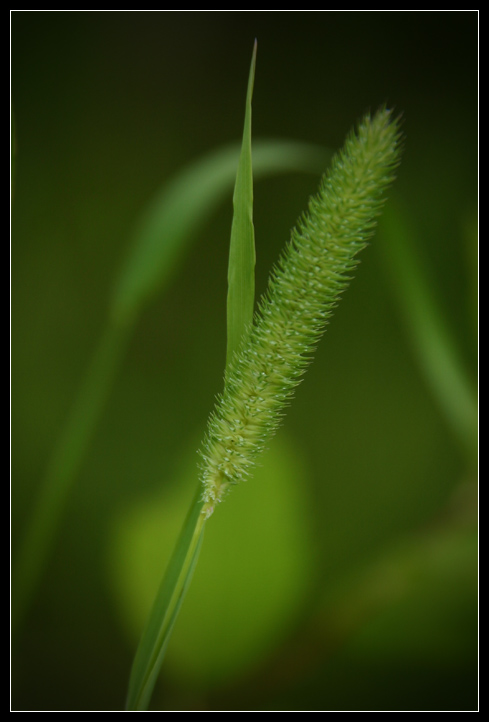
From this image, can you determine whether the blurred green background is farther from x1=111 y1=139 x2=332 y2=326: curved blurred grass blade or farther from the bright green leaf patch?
x1=111 y1=139 x2=332 y2=326: curved blurred grass blade

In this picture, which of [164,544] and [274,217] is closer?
[164,544]

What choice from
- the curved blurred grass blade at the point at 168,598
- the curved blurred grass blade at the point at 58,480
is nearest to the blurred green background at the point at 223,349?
the curved blurred grass blade at the point at 58,480

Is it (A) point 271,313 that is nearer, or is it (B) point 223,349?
(A) point 271,313

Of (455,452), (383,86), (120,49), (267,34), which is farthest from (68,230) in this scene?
(455,452)

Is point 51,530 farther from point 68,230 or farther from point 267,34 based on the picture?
point 267,34

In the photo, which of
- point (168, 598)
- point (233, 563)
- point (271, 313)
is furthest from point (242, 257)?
point (233, 563)

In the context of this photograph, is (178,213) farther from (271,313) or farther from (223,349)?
(223,349)

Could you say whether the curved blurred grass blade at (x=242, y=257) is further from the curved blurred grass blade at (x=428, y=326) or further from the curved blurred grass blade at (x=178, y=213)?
the curved blurred grass blade at (x=428, y=326)
